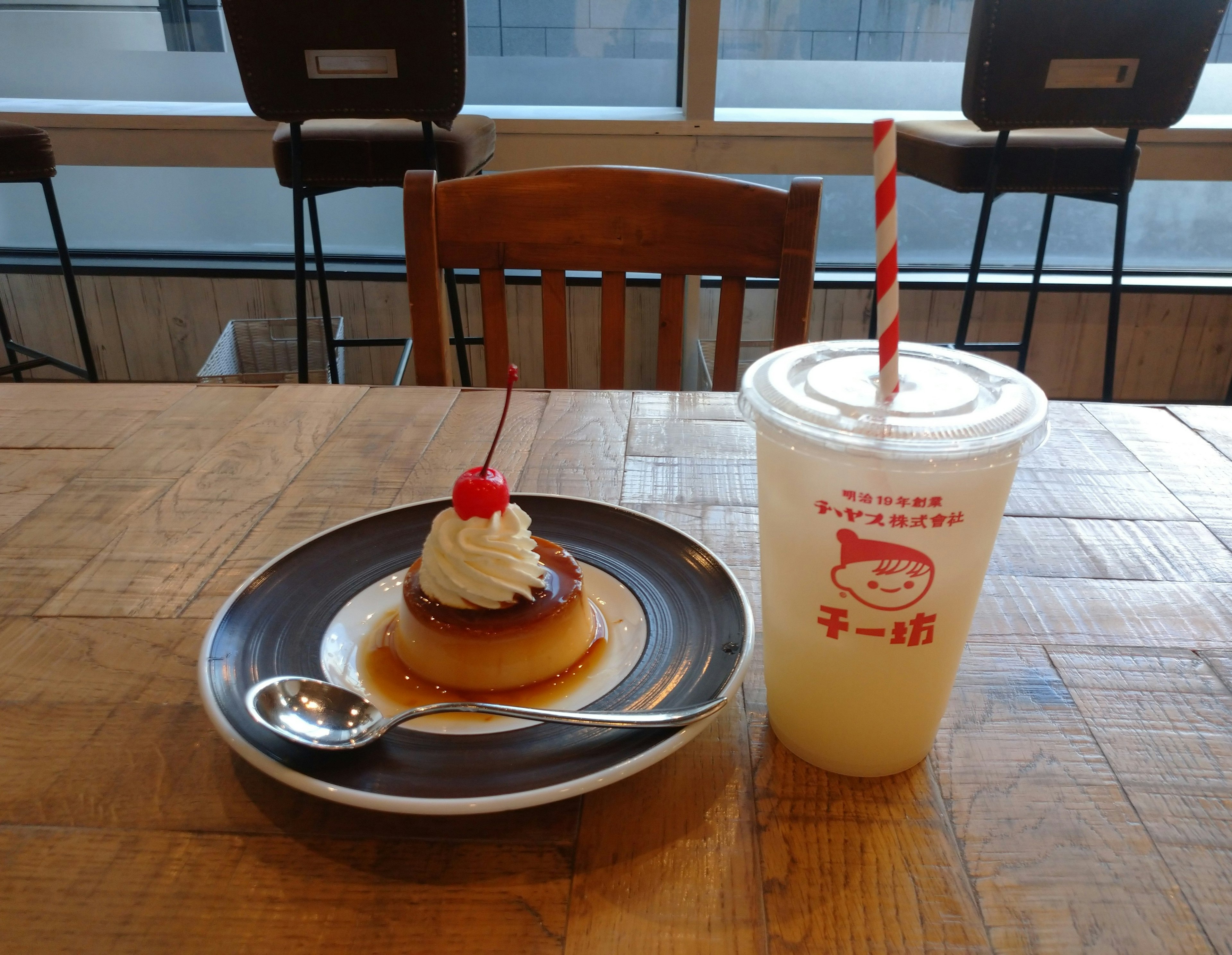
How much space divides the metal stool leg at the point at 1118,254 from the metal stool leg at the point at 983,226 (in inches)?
11.5

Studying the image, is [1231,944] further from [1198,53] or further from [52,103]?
[52,103]

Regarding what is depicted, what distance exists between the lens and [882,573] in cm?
47

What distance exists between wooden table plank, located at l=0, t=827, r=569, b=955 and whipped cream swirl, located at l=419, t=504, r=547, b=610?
0.17 meters

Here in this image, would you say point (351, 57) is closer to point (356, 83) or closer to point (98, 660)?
point (356, 83)

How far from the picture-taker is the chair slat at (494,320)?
4.29 feet

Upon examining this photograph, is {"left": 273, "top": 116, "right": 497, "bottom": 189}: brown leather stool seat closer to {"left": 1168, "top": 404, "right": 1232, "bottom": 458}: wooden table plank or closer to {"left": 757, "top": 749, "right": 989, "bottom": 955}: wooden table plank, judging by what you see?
{"left": 1168, "top": 404, "right": 1232, "bottom": 458}: wooden table plank

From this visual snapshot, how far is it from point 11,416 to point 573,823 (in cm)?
95

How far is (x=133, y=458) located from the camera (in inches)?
38.0


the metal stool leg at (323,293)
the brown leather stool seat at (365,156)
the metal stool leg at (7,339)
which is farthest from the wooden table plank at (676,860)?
the metal stool leg at (7,339)

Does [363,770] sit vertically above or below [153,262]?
above

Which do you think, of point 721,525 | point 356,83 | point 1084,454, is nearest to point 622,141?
point 356,83

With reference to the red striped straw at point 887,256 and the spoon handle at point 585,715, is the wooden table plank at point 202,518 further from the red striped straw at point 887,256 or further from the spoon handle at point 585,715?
the red striped straw at point 887,256

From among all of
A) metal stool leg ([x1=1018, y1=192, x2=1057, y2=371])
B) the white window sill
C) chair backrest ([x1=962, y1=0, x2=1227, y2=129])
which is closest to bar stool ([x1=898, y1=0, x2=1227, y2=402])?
chair backrest ([x1=962, y1=0, x2=1227, y2=129])

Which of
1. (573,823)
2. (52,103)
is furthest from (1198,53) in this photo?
(52,103)
